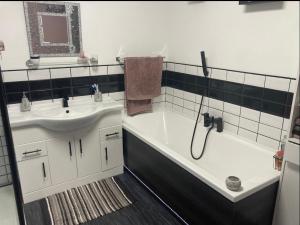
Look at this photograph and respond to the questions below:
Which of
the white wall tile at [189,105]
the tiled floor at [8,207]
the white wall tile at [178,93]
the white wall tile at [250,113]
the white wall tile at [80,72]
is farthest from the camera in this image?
the white wall tile at [178,93]

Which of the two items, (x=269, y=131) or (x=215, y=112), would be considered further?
(x=215, y=112)

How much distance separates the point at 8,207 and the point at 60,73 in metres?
1.05

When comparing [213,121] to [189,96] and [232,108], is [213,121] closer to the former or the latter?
[232,108]

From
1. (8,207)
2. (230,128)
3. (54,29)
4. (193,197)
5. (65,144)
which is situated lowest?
(8,207)

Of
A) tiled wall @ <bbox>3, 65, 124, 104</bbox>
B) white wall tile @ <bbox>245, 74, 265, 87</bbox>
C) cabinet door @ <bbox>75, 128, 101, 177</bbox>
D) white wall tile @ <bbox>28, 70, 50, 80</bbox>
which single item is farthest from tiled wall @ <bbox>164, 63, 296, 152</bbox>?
white wall tile @ <bbox>28, 70, 50, 80</bbox>

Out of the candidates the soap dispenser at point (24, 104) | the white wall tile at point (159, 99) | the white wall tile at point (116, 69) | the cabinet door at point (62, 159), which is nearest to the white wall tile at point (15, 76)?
the soap dispenser at point (24, 104)

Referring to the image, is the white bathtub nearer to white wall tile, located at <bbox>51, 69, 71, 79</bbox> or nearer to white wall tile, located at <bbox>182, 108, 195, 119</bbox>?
white wall tile, located at <bbox>182, 108, 195, 119</bbox>

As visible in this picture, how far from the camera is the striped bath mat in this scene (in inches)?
70.6

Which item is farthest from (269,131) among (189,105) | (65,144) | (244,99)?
(65,144)

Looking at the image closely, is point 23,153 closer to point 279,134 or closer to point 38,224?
point 38,224

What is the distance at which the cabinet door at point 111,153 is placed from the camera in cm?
218

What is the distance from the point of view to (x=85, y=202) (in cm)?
195

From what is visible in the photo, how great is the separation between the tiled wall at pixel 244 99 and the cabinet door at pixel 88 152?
93cm

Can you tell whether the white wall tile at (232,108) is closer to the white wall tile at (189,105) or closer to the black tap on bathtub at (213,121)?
the black tap on bathtub at (213,121)
